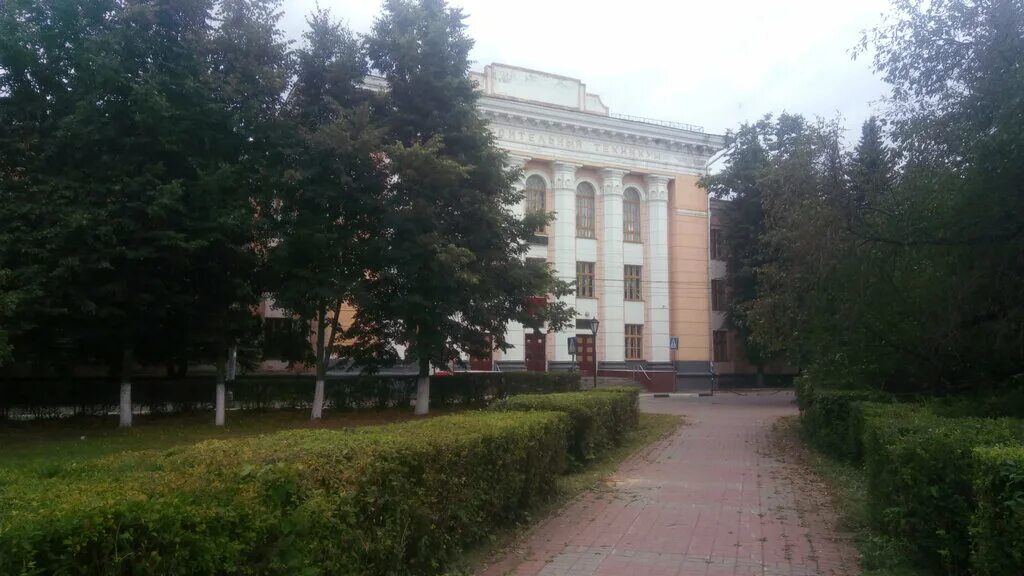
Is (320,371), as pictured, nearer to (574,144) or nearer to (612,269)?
(612,269)

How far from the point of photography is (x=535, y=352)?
3800 centimetres

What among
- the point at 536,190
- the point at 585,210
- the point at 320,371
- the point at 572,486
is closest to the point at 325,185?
the point at 320,371

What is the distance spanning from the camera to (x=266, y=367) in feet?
105

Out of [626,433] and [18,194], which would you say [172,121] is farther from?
[626,433]

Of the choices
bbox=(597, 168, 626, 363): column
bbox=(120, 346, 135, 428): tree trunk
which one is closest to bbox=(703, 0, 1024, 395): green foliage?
bbox=(120, 346, 135, 428): tree trunk

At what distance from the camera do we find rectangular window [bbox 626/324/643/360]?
131 feet

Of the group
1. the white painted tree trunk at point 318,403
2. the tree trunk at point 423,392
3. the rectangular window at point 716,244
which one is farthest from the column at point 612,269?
the white painted tree trunk at point 318,403

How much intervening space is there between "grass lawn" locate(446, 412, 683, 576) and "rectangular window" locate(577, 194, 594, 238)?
19812 mm

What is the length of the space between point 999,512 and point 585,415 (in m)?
7.49

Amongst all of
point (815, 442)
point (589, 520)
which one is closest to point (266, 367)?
point (815, 442)

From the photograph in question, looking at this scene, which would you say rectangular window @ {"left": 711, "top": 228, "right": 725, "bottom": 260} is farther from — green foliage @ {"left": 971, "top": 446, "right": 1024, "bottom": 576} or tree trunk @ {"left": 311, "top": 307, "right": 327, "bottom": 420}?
green foliage @ {"left": 971, "top": 446, "right": 1024, "bottom": 576}

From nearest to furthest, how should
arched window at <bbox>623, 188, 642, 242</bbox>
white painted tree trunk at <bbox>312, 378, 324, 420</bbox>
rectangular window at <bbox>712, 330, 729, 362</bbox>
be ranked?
white painted tree trunk at <bbox>312, 378, 324, 420</bbox> → arched window at <bbox>623, 188, 642, 242</bbox> → rectangular window at <bbox>712, 330, 729, 362</bbox>

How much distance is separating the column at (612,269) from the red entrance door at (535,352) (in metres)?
3.32

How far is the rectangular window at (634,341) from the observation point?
40.1m
